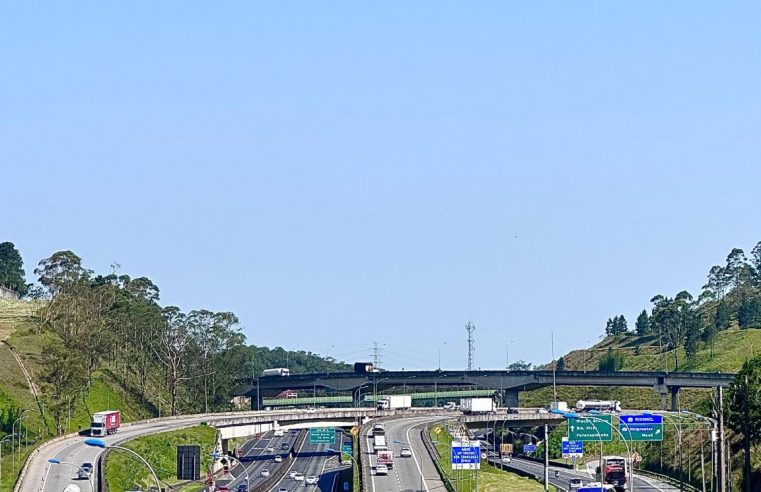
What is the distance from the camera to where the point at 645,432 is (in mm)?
127125

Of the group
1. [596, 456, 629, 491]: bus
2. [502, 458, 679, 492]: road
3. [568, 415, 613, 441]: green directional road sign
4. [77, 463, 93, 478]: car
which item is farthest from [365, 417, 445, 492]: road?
[77, 463, 93, 478]: car

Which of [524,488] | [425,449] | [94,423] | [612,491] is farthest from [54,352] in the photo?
[612,491]

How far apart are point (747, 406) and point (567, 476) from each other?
42980 millimetres

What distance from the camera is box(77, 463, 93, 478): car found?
4685 inches

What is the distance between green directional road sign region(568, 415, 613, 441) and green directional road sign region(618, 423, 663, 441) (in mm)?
4193

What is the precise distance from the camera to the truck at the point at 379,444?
505 feet

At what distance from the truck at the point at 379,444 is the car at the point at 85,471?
3749 centimetres

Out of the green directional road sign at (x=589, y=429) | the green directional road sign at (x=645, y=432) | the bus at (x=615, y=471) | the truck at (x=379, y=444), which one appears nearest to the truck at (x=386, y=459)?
the truck at (x=379, y=444)

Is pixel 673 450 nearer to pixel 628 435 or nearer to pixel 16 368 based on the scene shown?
pixel 628 435

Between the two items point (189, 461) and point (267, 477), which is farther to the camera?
point (267, 477)

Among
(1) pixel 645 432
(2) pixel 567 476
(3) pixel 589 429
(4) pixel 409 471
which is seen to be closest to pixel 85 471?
(4) pixel 409 471

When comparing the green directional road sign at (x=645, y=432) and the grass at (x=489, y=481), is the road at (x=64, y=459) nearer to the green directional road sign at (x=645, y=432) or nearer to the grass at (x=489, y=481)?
the grass at (x=489, y=481)

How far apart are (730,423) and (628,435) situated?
427 inches

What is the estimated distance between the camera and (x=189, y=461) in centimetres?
14188
